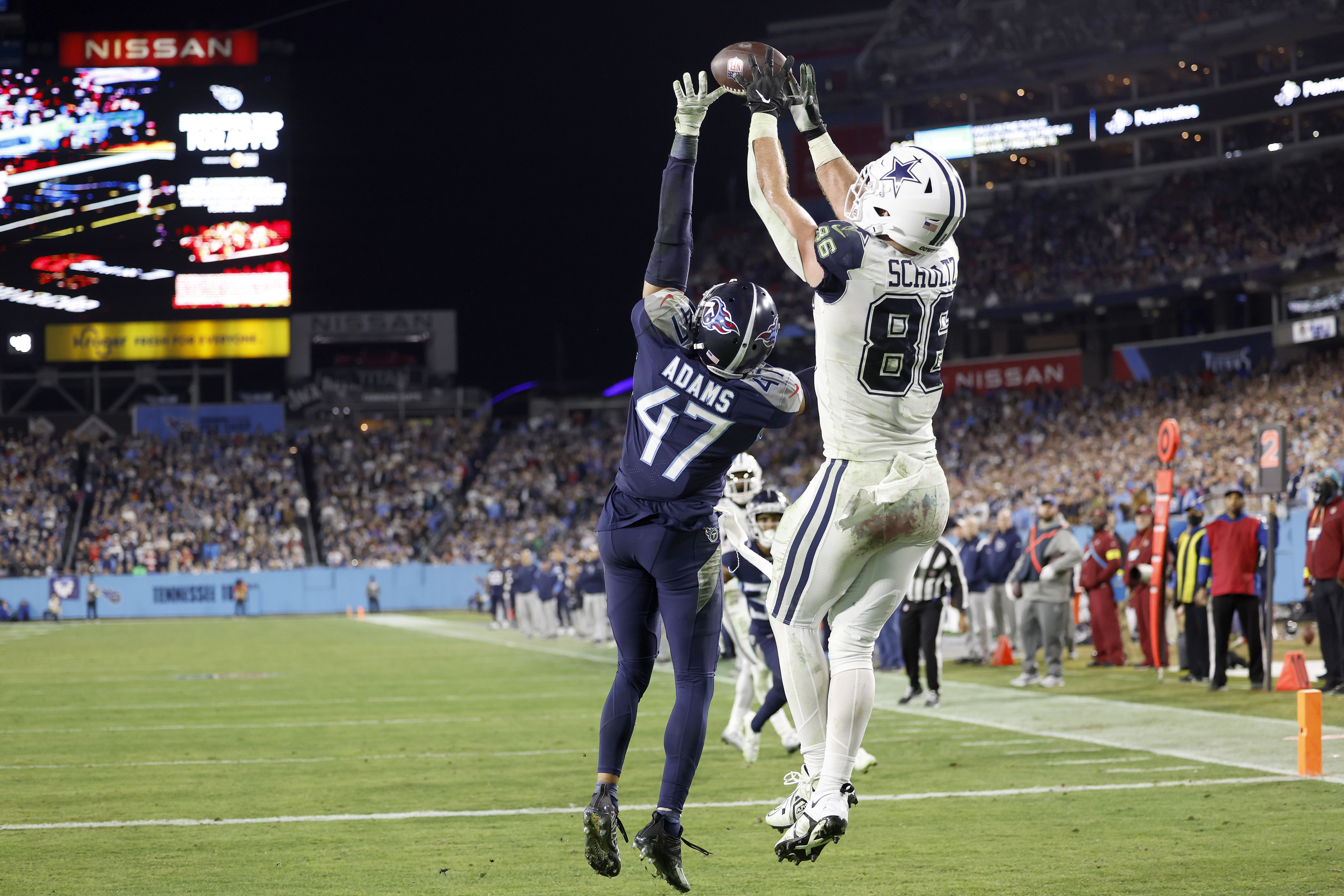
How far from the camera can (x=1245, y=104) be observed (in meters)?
41.0

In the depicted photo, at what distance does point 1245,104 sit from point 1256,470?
101 feet

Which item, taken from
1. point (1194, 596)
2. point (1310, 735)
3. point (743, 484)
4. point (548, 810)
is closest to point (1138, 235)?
point (1194, 596)

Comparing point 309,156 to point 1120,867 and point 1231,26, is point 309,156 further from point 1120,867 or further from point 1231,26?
point 1120,867

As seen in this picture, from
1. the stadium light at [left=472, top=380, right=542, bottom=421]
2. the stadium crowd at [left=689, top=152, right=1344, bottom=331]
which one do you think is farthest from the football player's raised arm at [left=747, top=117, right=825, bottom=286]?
the stadium light at [left=472, top=380, right=542, bottom=421]

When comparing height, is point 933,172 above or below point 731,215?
below

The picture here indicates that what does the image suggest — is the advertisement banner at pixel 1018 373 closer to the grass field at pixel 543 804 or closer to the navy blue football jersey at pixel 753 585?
the grass field at pixel 543 804

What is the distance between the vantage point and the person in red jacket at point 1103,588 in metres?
17.0

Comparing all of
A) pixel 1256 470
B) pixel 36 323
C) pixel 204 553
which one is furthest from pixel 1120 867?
pixel 36 323

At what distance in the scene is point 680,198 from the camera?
19.3 ft

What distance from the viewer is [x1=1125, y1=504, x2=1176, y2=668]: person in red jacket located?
1717 cm

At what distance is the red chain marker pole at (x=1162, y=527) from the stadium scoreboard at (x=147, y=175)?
37925 millimetres

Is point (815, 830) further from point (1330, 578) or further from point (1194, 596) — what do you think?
point (1194, 596)

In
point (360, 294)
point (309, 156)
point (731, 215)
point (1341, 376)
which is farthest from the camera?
point (360, 294)

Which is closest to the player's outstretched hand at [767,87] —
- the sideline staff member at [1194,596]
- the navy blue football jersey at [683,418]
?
the navy blue football jersey at [683,418]
